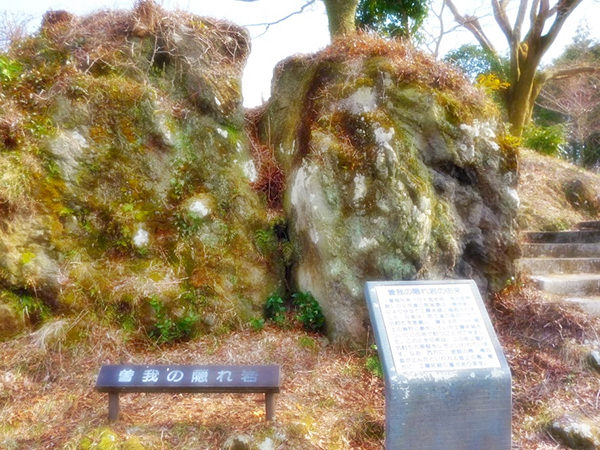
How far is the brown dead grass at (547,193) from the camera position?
798 centimetres

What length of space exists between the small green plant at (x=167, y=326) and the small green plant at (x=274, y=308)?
2.77ft

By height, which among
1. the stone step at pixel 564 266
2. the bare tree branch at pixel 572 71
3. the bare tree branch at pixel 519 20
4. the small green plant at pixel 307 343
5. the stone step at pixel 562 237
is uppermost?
the bare tree branch at pixel 519 20

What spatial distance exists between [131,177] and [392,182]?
2956 mm

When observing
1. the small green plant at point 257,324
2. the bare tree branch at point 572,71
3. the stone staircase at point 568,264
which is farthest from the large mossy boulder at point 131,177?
the bare tree branch at point 572,71

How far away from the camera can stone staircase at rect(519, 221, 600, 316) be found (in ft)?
17.1

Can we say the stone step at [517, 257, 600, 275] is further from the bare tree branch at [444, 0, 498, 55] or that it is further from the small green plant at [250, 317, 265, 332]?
the bare tree branch at [444, 0, 498, 55]

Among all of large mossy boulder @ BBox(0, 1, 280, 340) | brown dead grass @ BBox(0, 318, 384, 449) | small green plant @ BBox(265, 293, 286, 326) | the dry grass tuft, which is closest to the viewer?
brown dead grass @ BBox(0, 318, 384, 449)

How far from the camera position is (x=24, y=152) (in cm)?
459

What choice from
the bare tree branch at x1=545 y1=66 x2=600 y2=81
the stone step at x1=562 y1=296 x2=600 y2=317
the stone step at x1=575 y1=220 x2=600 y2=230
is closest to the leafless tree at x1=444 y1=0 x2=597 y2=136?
the bare tree branch at x1=545 y1=66 x2=600 y2=81

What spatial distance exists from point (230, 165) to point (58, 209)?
202 centimetres

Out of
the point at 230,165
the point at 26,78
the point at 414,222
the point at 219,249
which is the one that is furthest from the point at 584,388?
the point at 26,78

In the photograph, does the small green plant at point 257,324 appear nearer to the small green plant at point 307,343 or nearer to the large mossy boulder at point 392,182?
the small green plant at point 307,343

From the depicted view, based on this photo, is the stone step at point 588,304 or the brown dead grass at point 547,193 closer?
the stone step at point 588,304

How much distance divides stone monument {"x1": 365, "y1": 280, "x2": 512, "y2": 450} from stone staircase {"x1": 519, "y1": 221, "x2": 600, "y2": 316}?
2.61 metres
